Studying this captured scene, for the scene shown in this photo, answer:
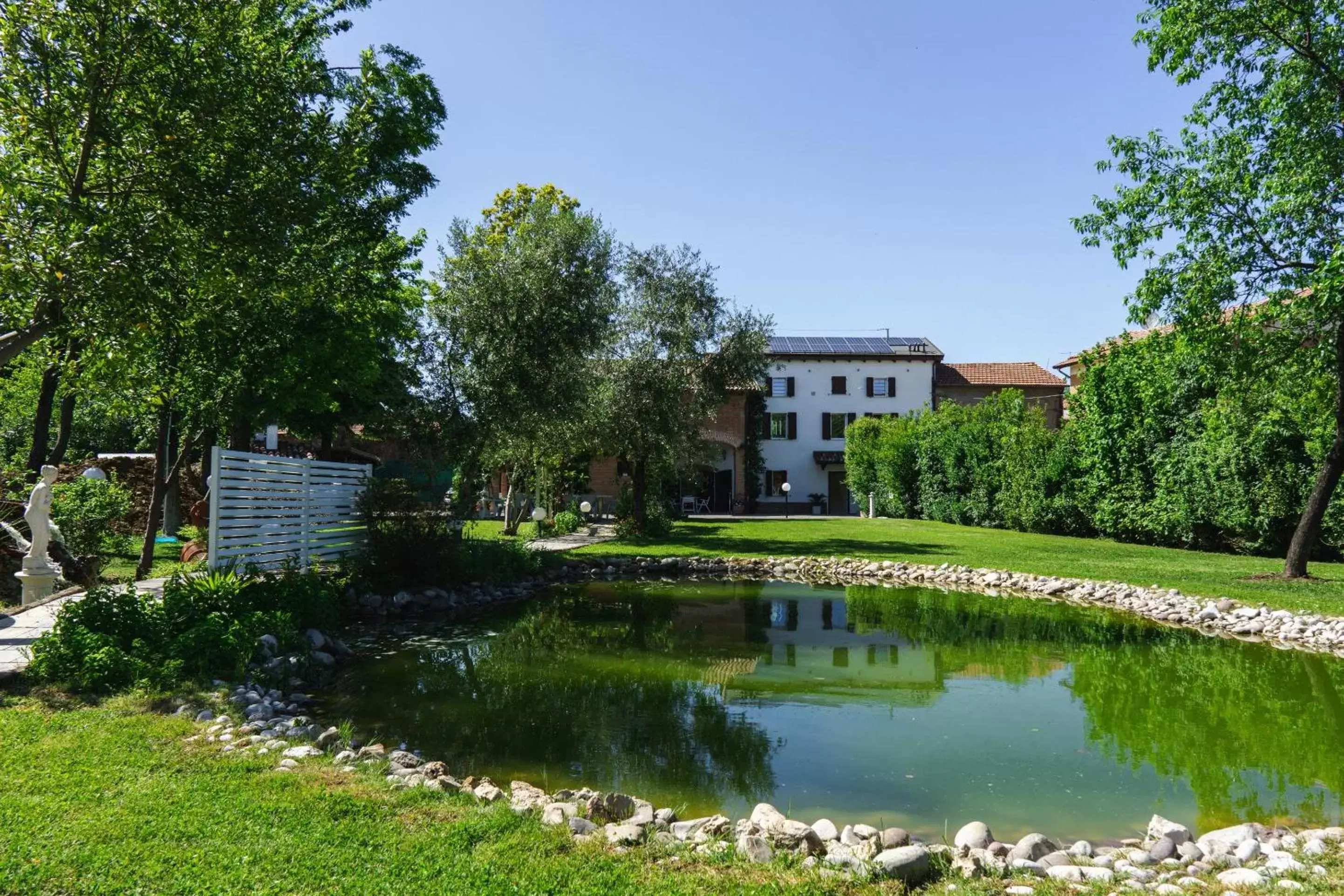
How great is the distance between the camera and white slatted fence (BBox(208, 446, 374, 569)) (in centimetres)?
998

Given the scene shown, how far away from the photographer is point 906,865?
3.85 m

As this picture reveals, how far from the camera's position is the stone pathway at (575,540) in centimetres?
2061

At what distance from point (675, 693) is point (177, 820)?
193 inches

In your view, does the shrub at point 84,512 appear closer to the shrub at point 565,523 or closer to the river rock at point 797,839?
the shrub at point 565,523

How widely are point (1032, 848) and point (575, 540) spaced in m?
19.1

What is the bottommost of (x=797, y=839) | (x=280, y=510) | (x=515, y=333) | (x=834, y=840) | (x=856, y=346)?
(x=834, y=840)

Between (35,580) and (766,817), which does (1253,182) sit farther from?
(35,580)

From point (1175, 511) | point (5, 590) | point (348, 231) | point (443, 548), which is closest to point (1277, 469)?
point (1175, 511)

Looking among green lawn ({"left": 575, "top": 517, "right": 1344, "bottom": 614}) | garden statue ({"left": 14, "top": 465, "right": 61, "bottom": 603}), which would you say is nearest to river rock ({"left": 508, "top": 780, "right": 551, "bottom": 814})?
garden statue ({"left": 14, "top": 465, "right": 61, "bottom": 603})

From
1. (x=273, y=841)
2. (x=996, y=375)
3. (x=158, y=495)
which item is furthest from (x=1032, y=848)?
(x=996, y=375)

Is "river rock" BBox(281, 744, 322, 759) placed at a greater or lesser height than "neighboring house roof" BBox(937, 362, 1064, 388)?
lesser

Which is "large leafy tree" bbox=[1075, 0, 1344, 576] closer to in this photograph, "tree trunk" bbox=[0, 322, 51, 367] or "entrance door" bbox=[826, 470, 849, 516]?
"tree trunk" bbox=[0, 322, 51, 367]

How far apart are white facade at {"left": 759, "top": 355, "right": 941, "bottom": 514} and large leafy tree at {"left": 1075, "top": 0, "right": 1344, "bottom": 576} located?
92.0 feet

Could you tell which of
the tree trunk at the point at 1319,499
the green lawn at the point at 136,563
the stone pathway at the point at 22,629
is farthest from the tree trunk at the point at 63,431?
the tree trunk at the point at 1319,499
